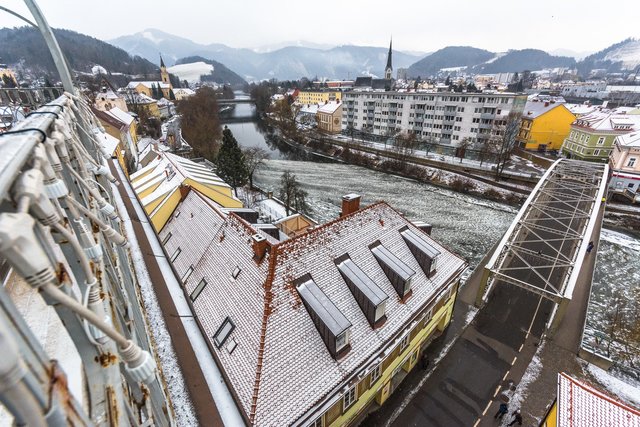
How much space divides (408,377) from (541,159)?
2130 inches

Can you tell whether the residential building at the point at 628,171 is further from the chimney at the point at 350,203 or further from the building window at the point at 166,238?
the building window at the point at 166,238

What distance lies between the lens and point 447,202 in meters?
40.7

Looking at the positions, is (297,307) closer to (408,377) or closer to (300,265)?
(300,265)

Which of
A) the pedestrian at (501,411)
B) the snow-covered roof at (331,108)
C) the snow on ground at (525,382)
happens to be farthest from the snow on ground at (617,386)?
the snow-covered roof at (331,108)

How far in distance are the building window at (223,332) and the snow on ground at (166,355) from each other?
402 centimetres

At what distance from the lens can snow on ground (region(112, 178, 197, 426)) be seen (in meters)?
6.44

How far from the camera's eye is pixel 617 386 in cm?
1603

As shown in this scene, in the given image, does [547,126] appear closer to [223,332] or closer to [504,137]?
[504,137]

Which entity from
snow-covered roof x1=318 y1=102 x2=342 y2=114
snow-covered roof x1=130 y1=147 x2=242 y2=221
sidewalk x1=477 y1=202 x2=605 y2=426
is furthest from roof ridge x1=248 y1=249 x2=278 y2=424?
snow-covered roof x1=318 y1=102 x2=342 y2=114

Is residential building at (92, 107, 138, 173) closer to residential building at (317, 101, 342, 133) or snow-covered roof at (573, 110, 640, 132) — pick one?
residential building at (317, 101, 342, 133)

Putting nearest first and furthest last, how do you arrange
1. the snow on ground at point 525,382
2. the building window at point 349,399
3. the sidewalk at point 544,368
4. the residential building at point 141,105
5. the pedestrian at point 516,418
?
the building window at point 349,399, the pedestrian at point 516,418, the sidewalk at point 544,368, the snow on ground at point 525,382, the residential building at point 141,105

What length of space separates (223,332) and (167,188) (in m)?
15.4

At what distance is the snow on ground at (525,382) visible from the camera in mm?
14762

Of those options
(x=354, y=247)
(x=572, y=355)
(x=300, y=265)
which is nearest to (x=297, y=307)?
(x=300, y=265)
